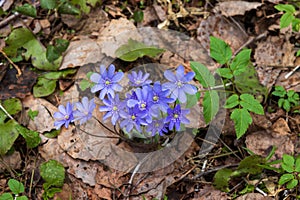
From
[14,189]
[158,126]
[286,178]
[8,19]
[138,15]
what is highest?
[8,19]

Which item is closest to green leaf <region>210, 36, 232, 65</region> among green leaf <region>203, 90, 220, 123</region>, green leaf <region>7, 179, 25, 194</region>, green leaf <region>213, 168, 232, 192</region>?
green leaf <region>203, 90, 220, 123</region>

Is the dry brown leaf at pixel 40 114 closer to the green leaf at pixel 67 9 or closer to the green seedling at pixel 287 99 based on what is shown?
the green leaf at pixel 67 9

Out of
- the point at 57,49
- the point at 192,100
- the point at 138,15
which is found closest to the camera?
the point at 192,100

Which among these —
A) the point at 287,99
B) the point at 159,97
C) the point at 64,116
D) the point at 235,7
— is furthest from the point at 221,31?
the point at 64,116

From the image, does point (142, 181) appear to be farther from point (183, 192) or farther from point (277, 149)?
point (277, 149)

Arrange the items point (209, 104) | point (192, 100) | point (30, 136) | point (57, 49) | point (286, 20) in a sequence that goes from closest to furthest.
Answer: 1. point (209, 104)
2. point (192, 100)
3. point (30, 136)
4. point (286, 20)
5. point (57, 49)

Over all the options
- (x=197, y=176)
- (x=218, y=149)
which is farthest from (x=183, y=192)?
(x=218, y=149)

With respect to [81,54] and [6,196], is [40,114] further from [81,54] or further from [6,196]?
[6,196]
